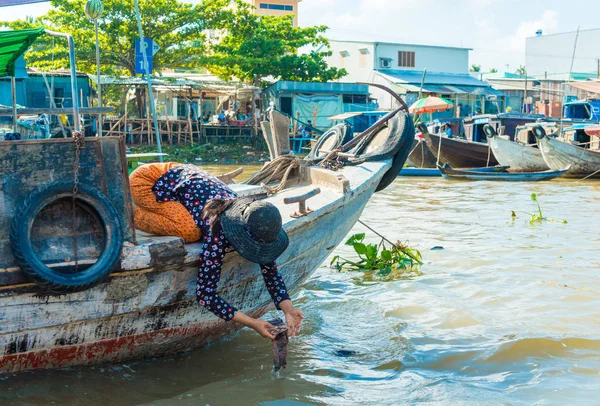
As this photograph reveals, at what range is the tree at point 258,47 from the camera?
22.5 meters

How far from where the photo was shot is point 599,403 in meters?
3.33

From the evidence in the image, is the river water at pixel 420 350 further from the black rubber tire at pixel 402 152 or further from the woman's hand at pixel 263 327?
the black rubber tire at pixel 402 152

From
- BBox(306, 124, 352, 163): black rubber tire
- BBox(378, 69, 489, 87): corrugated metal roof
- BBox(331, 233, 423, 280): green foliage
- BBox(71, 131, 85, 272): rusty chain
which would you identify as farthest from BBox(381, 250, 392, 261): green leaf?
BBox(378, 69, 489, 87): corrugated metal roof

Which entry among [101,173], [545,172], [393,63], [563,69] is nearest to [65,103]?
[545,172]

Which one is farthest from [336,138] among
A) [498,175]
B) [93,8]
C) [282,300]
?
[498,175]

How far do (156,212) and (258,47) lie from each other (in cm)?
2054

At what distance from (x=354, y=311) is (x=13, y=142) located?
9.35 ft

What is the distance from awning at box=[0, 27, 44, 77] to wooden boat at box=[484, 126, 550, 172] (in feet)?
41.7

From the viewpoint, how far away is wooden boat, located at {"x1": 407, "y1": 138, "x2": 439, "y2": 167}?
17672 millimetres

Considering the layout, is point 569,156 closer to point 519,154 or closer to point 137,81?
point 519,154

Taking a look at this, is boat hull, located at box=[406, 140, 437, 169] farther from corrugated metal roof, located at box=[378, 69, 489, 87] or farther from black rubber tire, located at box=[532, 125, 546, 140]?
corrugated metal roof, located at box=[378, 69, 489, 87]

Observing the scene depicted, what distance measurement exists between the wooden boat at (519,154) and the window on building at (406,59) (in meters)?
16.0

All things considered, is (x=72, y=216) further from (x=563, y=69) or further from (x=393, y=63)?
(x=563, y=69)

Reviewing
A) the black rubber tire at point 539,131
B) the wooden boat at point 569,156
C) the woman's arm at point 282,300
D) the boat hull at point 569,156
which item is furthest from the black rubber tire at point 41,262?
the boat hull at point 569,156
